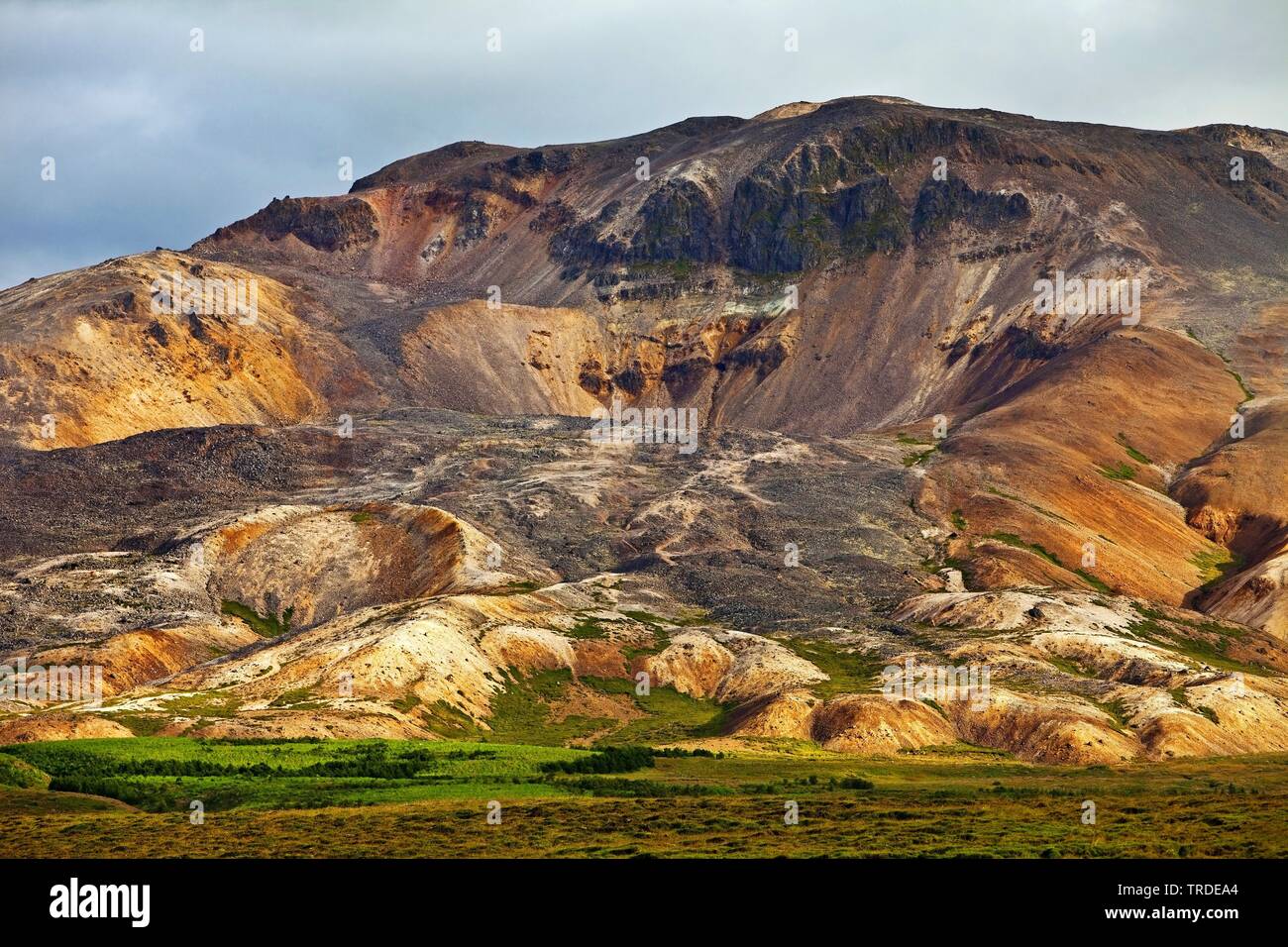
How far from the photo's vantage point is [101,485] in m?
172

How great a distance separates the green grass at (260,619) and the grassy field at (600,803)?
46.3m

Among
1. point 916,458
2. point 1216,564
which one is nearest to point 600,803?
point 1216,564

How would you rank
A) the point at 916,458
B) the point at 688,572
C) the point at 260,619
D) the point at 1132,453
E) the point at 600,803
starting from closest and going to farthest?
the point at 600,803
the point at 260,619
the point at 688,572
the point at 916,458
the point at 1132,453

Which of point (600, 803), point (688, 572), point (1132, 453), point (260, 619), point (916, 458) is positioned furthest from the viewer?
point (1132, 453)

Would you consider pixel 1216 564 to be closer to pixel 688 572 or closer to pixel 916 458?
pixel 916 458

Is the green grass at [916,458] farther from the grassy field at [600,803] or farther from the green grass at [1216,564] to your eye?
the grassy field at [600,803]

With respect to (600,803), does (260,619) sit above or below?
above

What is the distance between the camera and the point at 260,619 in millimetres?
140875

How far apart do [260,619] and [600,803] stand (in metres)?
72.8

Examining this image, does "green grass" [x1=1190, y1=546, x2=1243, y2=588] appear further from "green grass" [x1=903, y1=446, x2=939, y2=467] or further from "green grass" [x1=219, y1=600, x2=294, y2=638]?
"green grass" [x1=219, y1=600, x2=294, y2=638]

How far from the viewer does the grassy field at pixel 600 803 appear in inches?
2338

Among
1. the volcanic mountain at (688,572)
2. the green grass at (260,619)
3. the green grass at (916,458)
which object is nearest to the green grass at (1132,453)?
the volcanic mountain at (688,572)

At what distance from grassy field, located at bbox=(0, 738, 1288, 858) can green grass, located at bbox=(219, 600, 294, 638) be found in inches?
1823
